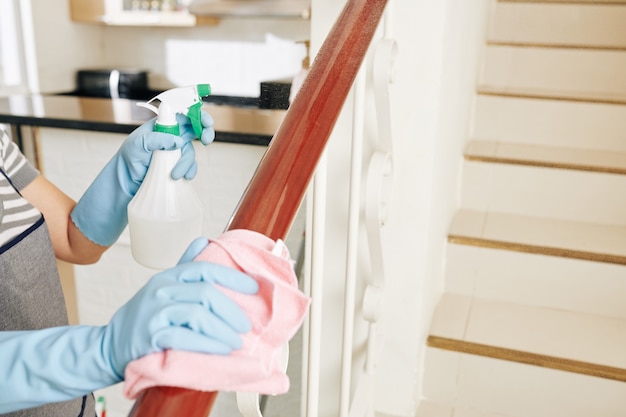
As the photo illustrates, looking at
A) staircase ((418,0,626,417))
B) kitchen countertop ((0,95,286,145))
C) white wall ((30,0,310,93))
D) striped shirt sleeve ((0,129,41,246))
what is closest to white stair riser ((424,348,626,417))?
staircase ((418,0,626,417))

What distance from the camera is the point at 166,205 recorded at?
2.71 feet

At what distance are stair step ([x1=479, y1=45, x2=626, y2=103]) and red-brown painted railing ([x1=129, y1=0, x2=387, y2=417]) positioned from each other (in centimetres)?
126

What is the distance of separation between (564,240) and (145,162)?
3.91 ft

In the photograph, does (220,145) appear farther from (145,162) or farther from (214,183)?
(145,162)

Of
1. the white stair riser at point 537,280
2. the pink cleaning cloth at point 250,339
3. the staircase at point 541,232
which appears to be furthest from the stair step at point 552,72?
the pink cleaning cloth at point 250,339

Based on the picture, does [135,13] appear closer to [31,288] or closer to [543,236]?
[543,236]

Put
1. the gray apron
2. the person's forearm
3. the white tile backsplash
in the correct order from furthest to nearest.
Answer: the white tile backsplash
the person's forearm
the gray apron

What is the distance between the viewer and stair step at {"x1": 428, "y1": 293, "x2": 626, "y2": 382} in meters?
1.40

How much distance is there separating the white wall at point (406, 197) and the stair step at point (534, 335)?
10 centimetres

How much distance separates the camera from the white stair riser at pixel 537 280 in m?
1.57

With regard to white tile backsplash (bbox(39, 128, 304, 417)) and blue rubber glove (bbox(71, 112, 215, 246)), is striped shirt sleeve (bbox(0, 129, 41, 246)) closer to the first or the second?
blue rubber glove (bbox(71, 112, 215, 246))

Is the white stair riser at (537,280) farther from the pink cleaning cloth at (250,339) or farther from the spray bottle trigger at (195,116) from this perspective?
the pink cleaning cloth at (250,339)

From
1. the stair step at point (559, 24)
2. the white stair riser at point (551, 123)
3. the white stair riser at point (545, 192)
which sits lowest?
the white stair riser at point (545, 192)

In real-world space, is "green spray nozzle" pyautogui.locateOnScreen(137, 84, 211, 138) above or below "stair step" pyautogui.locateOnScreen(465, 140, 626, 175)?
above
